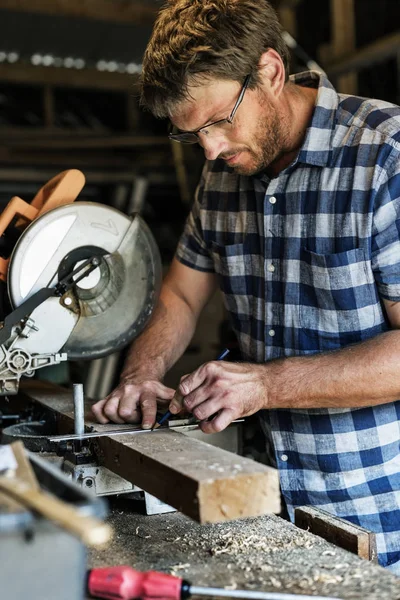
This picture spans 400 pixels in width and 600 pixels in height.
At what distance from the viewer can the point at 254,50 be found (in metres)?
1.70

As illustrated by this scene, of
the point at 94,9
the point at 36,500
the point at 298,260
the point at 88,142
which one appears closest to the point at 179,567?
the point at 36,500

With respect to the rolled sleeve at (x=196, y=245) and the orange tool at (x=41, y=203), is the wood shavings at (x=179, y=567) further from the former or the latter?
the rolled sleeve at (x=196, y=245)

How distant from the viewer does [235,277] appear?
2.01 meters

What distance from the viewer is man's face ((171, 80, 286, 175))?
1.67m

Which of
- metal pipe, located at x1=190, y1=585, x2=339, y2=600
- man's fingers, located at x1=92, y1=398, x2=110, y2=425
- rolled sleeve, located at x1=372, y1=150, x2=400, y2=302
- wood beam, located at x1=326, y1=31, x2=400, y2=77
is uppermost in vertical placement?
wood beam, located at x1=326, y1=31, x2=400, y2=77

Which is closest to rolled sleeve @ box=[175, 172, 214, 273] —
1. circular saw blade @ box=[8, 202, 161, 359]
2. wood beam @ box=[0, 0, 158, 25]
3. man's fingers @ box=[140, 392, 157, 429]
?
circular saw blade @ box=[8, 202, 161, 359]

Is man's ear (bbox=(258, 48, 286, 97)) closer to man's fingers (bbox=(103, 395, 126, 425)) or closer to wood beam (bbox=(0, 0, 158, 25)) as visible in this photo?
man's fingers (bbox=(103, 395, 126, 425))

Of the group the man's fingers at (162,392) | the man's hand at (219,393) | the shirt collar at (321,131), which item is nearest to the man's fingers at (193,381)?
the man's hand at (219,393)

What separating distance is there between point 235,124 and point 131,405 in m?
0.68

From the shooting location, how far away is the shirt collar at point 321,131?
5.85ft

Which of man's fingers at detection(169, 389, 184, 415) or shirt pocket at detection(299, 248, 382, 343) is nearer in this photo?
man's fingers at detection(169, 389, 184, 415)

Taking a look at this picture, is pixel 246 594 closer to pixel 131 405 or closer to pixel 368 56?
pixel 131 405

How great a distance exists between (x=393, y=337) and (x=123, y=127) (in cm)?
454

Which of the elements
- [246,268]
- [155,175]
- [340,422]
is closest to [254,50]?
[246,268]
